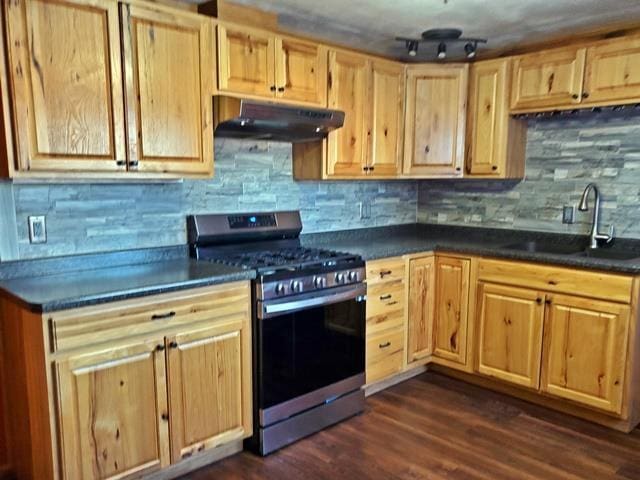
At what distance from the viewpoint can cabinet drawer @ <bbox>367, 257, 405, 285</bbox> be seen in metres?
3.06

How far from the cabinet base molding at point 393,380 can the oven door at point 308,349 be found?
0.30m

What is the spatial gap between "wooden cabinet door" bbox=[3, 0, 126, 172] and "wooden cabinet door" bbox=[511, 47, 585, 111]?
7.90 ft

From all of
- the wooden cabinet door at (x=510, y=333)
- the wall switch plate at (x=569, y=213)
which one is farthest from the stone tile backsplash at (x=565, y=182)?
the wooden cabinet door at (x=510, y=333)

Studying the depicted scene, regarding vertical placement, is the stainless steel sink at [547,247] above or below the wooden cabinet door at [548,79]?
below

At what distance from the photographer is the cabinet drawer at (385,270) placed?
3064 millimetres

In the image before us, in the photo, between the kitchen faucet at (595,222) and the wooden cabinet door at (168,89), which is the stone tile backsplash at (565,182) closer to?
the kitchen faucet at (595,222)

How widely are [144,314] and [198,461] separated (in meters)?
0.85

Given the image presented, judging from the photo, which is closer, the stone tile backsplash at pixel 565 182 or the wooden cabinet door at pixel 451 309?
the stone tile backsplash at pixel 565 182

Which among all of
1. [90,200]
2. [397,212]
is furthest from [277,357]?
[397,212]

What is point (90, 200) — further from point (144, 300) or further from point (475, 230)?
point (475, 230)

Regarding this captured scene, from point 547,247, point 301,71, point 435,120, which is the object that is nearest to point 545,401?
point 547,247

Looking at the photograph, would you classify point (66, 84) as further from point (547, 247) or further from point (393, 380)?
point (547, 247)

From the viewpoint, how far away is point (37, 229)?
91.1 inches

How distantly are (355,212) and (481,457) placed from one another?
187 centimetres
